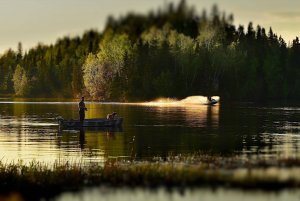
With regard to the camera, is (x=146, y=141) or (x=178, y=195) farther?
(x=146, y=141)

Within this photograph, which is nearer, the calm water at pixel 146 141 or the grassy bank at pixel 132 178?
the grassy bank at pixel 132 178

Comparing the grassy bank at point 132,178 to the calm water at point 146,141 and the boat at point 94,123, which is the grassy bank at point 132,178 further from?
the boat at point 94,123

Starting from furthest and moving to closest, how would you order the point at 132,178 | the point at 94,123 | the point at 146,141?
the point at 94,123 → the point at 146,141 → the point at 132,178

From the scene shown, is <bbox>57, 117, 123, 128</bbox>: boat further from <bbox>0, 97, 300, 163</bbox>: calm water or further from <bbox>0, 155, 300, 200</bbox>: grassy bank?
<bbox>0, 155, 300, 200</bbox>: grassy bank

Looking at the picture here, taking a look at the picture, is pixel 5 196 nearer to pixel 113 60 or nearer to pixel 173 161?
pixel 173 161

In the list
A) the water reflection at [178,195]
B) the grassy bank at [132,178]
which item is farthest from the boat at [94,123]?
the water reflection at [178,195]

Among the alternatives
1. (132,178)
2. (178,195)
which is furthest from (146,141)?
(178,195)

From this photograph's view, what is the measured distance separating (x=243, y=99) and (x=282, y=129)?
409ft

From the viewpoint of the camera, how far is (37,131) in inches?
2697

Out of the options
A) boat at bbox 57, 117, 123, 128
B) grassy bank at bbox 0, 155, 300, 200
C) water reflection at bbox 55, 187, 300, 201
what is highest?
boat at bbox 57, 117, 123, 128

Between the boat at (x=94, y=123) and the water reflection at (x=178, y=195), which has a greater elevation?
the boat at (x=94, y=123)

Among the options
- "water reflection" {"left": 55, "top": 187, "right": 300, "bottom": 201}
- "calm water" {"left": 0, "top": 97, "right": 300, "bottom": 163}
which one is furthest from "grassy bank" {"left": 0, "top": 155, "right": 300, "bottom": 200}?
"calm water" {"left": 0, "top": 97, "right": 300, "bottom": 163}

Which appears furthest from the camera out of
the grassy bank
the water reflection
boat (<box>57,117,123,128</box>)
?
boat (<box>57,117,123,128</box>)

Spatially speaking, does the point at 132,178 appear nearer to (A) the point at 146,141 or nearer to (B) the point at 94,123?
(A) the point at 146,141
